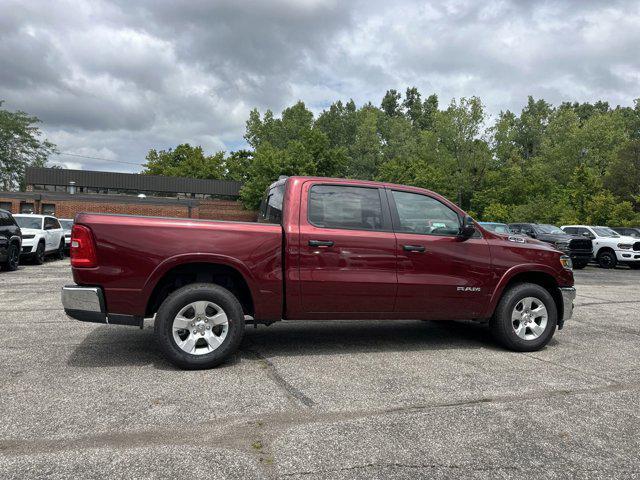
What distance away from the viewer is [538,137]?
66500 millimetres

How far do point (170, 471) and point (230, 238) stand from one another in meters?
2.32

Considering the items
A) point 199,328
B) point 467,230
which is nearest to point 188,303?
point 199,328

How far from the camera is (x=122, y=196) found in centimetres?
4522

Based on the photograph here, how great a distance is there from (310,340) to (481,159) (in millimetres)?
50927

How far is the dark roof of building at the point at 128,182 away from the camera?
47.3 metres

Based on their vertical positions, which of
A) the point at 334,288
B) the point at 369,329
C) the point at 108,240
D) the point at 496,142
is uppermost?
the point at 496,142

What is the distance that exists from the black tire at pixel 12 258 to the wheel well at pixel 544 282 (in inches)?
514

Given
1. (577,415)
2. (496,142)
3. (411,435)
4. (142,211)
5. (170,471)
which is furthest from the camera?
(496,142)

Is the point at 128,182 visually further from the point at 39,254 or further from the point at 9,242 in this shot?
the point at 9,242

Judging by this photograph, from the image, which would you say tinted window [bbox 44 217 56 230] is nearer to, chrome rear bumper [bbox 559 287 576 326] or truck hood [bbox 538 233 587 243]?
chrome rear bumper [bbox 559 287 576 326]

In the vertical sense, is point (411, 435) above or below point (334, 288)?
below

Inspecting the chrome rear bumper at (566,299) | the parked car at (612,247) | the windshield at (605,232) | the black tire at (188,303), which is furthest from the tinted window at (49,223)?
the windshield at (605,232)

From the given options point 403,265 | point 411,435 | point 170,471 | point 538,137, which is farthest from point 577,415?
point 538,137

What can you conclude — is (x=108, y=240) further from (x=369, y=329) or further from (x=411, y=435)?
(x=369, y=329)
